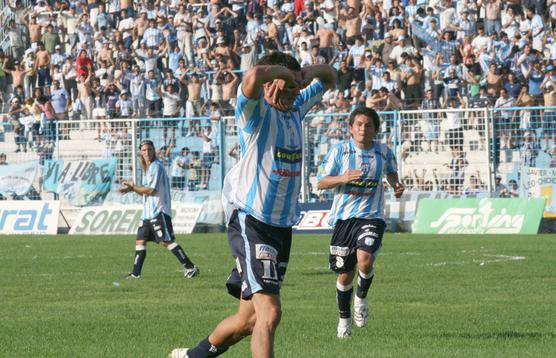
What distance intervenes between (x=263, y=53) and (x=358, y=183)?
24474 mm

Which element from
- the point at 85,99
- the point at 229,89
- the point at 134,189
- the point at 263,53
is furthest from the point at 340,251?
the point at 85,99

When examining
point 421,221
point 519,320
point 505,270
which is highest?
point 519,320

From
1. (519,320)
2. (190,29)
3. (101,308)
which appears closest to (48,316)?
(101,308)

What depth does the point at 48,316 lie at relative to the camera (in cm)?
1354

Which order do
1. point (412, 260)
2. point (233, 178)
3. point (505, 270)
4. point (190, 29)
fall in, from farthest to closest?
1. point (190, 29)
2. point (412, 260)
3. point (505, 270)
4. point (233, 178)

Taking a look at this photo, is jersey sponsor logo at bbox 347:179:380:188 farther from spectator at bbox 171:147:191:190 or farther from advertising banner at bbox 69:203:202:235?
advertising banner at bbox 69:203:202:235

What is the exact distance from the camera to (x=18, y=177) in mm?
34062

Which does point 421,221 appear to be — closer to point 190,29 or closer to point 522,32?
point 522,32

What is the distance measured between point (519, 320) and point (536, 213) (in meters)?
16.8

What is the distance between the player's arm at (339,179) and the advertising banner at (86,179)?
69.8 ft

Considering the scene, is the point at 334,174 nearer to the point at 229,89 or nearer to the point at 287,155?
the point at 287,155

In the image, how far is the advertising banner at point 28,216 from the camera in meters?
33.6

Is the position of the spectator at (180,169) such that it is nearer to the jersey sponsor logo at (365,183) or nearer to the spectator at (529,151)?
the spectator at (529,151)

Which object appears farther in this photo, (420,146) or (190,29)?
(190,29)
